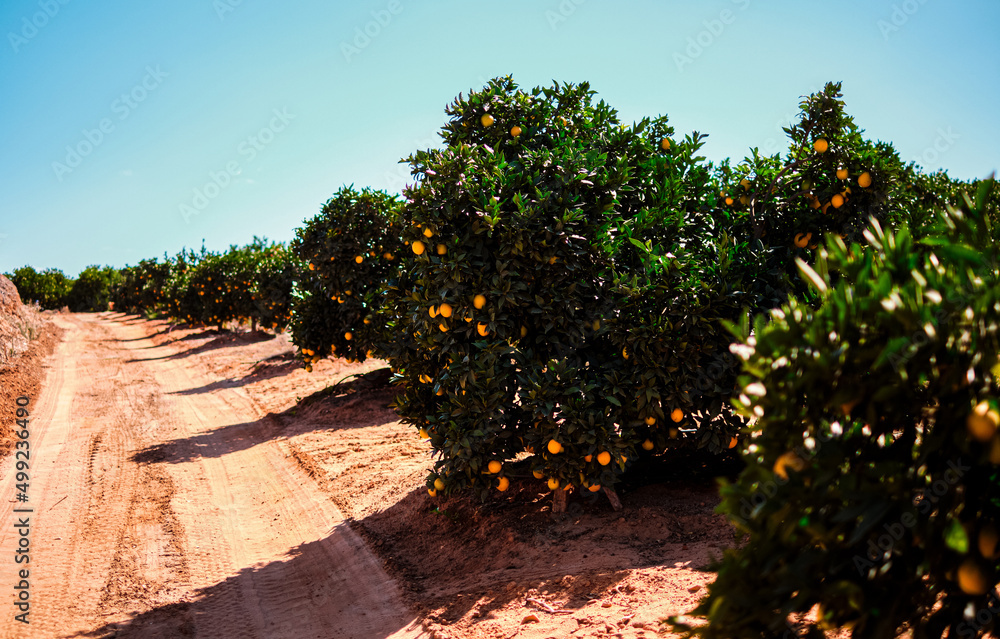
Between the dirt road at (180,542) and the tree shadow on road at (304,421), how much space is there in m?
0.07

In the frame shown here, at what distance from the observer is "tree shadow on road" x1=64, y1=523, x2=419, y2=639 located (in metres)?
4.36

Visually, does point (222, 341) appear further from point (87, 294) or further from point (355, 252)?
point (87, 294)

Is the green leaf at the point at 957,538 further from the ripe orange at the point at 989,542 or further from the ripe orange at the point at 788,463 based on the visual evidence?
the ripe orange at the point at 788,463

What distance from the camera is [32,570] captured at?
5.32m

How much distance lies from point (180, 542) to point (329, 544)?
1.50m

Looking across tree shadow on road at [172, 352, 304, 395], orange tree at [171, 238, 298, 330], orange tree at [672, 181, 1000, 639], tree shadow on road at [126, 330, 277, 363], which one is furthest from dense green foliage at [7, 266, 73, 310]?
orange tree at [672, 181, 1000, 639]

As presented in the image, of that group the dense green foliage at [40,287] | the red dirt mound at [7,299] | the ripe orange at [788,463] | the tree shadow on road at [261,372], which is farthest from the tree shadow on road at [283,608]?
the dense green foliage at [40,287]

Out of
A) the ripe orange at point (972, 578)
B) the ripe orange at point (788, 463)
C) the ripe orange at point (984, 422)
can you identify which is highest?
the ripe orange at point (984, 422)

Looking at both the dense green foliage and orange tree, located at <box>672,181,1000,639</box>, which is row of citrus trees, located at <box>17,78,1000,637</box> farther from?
the dense green foliage

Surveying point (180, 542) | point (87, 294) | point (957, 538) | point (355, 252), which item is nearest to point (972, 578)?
point (957, 538)

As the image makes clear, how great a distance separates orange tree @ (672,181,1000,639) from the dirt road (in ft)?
9.68

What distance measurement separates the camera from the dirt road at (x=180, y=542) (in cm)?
455

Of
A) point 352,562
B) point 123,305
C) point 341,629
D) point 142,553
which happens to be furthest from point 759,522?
point 123,305

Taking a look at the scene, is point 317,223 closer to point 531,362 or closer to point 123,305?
point 531,362
